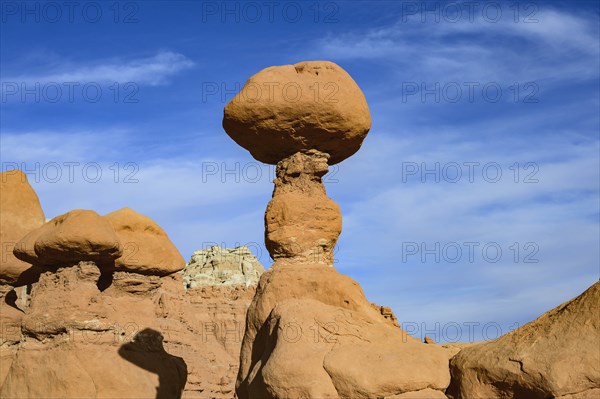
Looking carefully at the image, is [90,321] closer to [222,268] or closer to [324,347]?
[324,347]

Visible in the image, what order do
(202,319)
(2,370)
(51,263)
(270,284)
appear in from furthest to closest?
(202,319) < (2,370) < (51,263) < (270,284)

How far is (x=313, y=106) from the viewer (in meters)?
10.3

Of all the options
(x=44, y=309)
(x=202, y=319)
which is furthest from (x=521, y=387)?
(x=202, y=319)

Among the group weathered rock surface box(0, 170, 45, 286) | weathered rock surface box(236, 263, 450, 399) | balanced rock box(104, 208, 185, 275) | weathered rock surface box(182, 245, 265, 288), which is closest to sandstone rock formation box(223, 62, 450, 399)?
weathered rock surface box(236, 263, 450, 399)

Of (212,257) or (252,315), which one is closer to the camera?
(252,315)

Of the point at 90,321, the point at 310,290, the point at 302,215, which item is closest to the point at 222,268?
the point at 90,321

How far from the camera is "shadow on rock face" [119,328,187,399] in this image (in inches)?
543

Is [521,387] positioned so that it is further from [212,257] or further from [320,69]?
[212,257]

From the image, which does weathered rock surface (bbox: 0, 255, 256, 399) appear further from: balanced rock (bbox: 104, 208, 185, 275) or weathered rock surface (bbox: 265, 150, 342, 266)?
weathered rock surface (bbox: 265, 150, 342, 266)

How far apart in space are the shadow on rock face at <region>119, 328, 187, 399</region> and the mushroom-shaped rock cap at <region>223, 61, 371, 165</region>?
492 cm

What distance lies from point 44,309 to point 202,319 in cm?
2264

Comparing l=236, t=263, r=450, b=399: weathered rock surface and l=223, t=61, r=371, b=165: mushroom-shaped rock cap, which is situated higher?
l=223, t=61, r=371, b=165: mushroom-shaped rock cap

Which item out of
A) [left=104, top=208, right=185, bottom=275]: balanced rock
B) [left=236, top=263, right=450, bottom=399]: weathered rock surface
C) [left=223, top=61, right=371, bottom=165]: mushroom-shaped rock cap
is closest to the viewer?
[left=236, top=263, right=450, bottom=399]: weathered rock surface

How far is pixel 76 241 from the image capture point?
44.7ft
